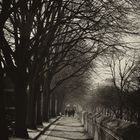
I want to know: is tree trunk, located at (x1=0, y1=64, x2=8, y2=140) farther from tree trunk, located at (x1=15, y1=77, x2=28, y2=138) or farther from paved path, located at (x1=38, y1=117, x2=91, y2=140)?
paved path, located at (x1=38, y1=117, x2=91, y2=140)

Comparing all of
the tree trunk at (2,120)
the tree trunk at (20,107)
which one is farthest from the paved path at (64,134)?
the tree trunk at (2,120)

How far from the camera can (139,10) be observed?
2016 centimetres

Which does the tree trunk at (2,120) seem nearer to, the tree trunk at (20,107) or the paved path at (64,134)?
the tree trunk at (20,107)

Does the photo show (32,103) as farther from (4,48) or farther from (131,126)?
(131,126)

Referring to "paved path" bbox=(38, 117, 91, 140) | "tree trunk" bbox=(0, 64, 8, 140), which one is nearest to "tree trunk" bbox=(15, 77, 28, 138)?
"paved path" bbox=(38, 117, 91, 140)

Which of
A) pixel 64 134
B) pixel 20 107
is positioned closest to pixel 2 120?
pixel 20 107

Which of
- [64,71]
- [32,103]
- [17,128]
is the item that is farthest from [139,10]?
[64,71]

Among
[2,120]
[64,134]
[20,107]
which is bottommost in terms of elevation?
[64,134]

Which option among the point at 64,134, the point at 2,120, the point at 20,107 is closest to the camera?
the point at 2,120

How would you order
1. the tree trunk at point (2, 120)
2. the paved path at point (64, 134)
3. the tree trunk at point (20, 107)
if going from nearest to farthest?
the tree trunk at point (2, 120) → the tree trunk at point (20, 107) → the paved path at point (64, 134)

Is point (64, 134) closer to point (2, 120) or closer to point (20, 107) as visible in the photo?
point (20, 107)

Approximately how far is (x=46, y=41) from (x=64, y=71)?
32777mm

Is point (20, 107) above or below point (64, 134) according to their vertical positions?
above

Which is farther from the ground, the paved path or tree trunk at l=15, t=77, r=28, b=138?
tree trunk at l=15, t=77, r=28, b=138
